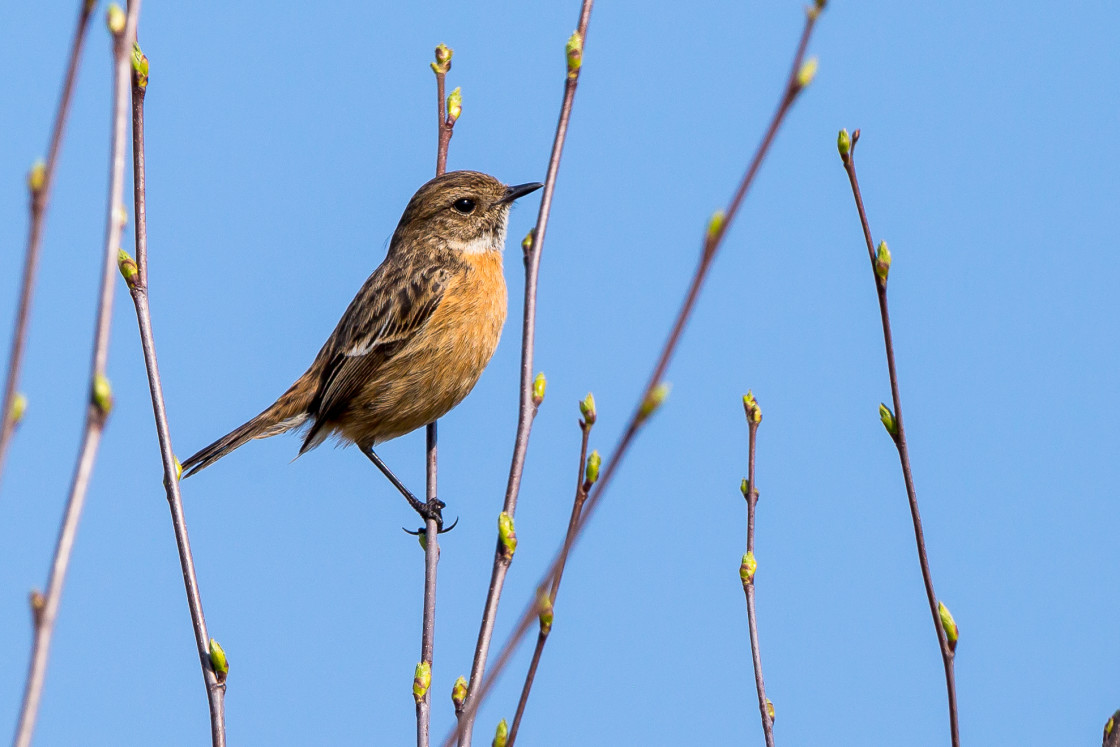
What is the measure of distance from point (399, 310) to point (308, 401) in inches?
41.8

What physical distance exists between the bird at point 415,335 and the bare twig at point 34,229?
19.2 feet

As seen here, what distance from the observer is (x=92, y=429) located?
2062 millimetres

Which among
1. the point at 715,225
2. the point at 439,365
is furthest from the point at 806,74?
the point at 439,365

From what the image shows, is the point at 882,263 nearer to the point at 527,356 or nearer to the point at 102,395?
the point at 527,356

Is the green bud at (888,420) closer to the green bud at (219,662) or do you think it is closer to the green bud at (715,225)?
the green bud at (715,225)

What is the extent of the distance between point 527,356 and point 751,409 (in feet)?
4.80

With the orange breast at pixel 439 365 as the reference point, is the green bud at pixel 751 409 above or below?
below

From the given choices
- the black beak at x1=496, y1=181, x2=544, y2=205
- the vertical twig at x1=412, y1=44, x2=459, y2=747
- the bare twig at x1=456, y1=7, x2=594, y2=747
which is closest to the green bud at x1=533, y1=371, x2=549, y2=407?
the bare twig at x1=456, y1=7, x2=594, y2=747

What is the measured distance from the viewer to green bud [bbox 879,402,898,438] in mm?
3469

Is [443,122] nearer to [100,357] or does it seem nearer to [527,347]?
[527,347]

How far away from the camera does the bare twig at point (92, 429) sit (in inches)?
79.0

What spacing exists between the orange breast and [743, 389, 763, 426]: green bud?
3.42 meters

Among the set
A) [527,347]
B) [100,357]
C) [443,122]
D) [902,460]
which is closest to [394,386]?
[443,122]

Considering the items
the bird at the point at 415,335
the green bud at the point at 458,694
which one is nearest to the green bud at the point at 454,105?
the bird at the point at 415,335
